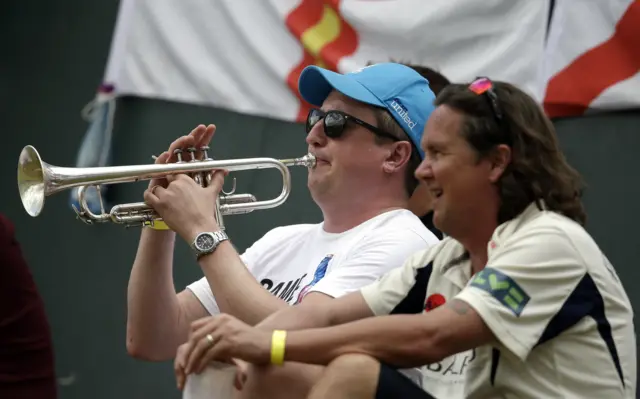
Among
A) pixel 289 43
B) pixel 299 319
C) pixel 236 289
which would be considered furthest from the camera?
pixel 289 43

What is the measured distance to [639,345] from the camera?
3.47 metres

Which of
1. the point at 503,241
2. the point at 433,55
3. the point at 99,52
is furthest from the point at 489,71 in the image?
the point at 99,52

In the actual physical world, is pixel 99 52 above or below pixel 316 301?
above

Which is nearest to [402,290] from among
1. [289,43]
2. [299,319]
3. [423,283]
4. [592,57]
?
[423,283]

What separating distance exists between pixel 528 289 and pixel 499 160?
1.06 feet

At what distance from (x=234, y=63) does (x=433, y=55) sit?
1.09 meters

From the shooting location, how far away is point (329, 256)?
2.96m

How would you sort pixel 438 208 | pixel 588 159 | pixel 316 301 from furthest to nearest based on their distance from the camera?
pixel 588 159, pixel 316 301, pixel 438 208

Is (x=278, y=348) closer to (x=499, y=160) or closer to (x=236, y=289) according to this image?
(x=236, y=289)

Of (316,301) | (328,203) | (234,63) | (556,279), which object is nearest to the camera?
(556,279)

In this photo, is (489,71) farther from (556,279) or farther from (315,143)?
(556,279)

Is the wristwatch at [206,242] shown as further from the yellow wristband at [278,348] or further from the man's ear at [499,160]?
the man's ear at [499,160]

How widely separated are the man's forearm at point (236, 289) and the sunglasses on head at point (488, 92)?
0.72 m

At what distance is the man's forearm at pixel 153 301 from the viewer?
3.12m
